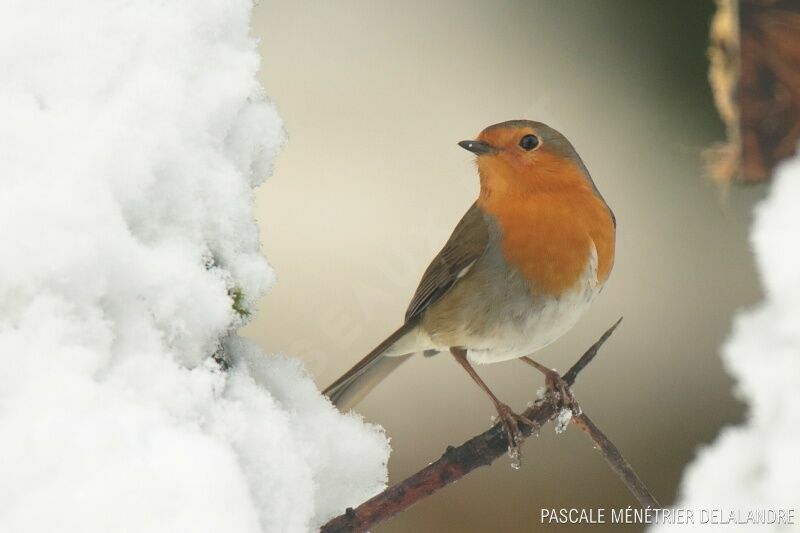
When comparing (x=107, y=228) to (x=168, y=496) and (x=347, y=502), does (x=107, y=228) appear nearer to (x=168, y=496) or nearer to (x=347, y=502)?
(x=168, y=496)

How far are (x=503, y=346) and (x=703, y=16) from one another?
1110 mm

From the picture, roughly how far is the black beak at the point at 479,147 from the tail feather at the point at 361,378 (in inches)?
14.6

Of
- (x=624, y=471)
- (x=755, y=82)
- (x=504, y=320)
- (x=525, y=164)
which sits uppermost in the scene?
(x=755, y=82)

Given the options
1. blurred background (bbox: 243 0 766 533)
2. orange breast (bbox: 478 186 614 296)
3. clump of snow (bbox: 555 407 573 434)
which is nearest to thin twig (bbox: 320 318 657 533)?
clump of snow (bbox: 555 407 573 434)

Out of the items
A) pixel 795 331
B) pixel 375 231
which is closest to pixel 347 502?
pixel 795 331

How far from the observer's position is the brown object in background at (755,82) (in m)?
2.24

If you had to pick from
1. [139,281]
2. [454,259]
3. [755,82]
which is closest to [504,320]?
[454,259]

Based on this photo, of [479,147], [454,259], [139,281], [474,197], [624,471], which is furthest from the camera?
[474,197]

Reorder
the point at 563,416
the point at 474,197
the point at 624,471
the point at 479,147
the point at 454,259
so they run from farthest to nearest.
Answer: the point at 474,197, the point at 454,259, the point at 479,147, the point at 563,416, the point at 624,471

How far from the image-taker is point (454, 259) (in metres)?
1.74

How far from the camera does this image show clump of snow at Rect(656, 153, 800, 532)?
131cm

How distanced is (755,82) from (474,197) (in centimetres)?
80

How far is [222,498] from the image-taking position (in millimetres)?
543

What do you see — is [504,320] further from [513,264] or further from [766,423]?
[766,423]
